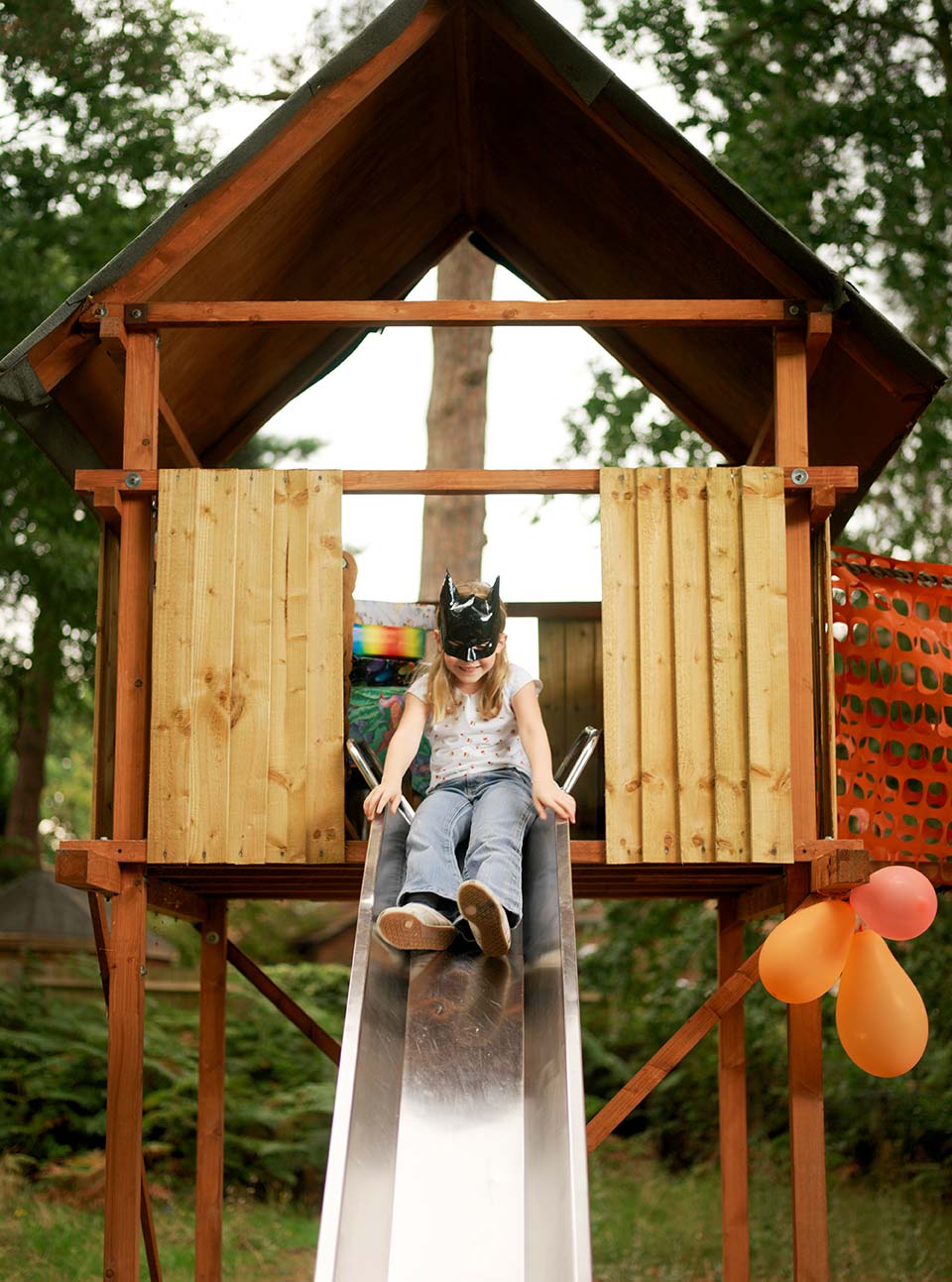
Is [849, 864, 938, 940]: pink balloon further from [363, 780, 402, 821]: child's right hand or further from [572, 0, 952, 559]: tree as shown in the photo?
[572, 0, 952, 559]: tree

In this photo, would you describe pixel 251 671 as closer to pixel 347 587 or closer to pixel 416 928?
pixel 347 587

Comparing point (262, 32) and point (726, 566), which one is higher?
point (262, 32)

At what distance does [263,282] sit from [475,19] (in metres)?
1.89


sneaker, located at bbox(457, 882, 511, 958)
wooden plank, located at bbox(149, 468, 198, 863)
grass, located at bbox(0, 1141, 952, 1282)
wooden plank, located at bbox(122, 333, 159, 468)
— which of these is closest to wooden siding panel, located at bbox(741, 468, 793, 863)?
sneaker, located at bbox(457, 882, 511, 958)

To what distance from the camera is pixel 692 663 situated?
6.85m

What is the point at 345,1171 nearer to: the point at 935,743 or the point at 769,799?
the point at 769,799

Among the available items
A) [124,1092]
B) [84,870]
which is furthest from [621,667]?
[124,1092]

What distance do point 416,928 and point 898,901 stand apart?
6.24ft

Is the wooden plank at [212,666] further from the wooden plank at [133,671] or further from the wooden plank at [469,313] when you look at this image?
the wooden plank at [469,313]

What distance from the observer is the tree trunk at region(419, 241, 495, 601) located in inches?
532

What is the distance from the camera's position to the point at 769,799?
264 inches

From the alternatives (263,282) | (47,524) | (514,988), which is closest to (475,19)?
(263,282)

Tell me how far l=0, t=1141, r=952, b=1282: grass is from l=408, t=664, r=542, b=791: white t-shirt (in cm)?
561

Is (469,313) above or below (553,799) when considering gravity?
above
